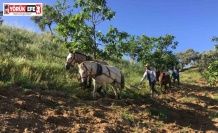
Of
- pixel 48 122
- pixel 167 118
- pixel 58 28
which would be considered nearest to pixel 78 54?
pixel 58 28

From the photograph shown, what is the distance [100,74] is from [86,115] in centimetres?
390

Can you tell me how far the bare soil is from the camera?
8962mm

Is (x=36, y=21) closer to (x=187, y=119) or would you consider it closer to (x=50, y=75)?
(x=50, y=75)

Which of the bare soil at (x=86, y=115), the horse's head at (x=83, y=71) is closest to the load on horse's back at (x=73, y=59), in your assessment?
the horse's head at (x=83, y=71)

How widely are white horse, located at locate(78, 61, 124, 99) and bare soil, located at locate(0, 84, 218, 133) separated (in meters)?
0.88

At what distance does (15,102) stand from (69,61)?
473cm

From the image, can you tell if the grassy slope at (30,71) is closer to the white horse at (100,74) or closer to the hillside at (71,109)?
the hillside at (71,109)

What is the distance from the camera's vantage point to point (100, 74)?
14.2m

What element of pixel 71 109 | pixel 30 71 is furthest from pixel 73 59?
pixel 71 109

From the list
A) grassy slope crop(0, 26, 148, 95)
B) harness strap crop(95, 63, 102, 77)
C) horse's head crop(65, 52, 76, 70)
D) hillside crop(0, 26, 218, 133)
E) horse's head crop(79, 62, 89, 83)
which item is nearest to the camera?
hillside crop(0, 26, 218, 133)

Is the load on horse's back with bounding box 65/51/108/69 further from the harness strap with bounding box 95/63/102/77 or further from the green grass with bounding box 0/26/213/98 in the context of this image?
the harness strap with bounding box 95/63/102/77

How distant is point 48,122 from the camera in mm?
9188

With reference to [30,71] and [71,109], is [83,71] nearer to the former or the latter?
[30,71]

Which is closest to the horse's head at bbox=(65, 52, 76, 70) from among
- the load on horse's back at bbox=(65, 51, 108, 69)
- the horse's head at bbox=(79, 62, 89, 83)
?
the load on horse's back at bbox=(65, 51, 108, 69)
